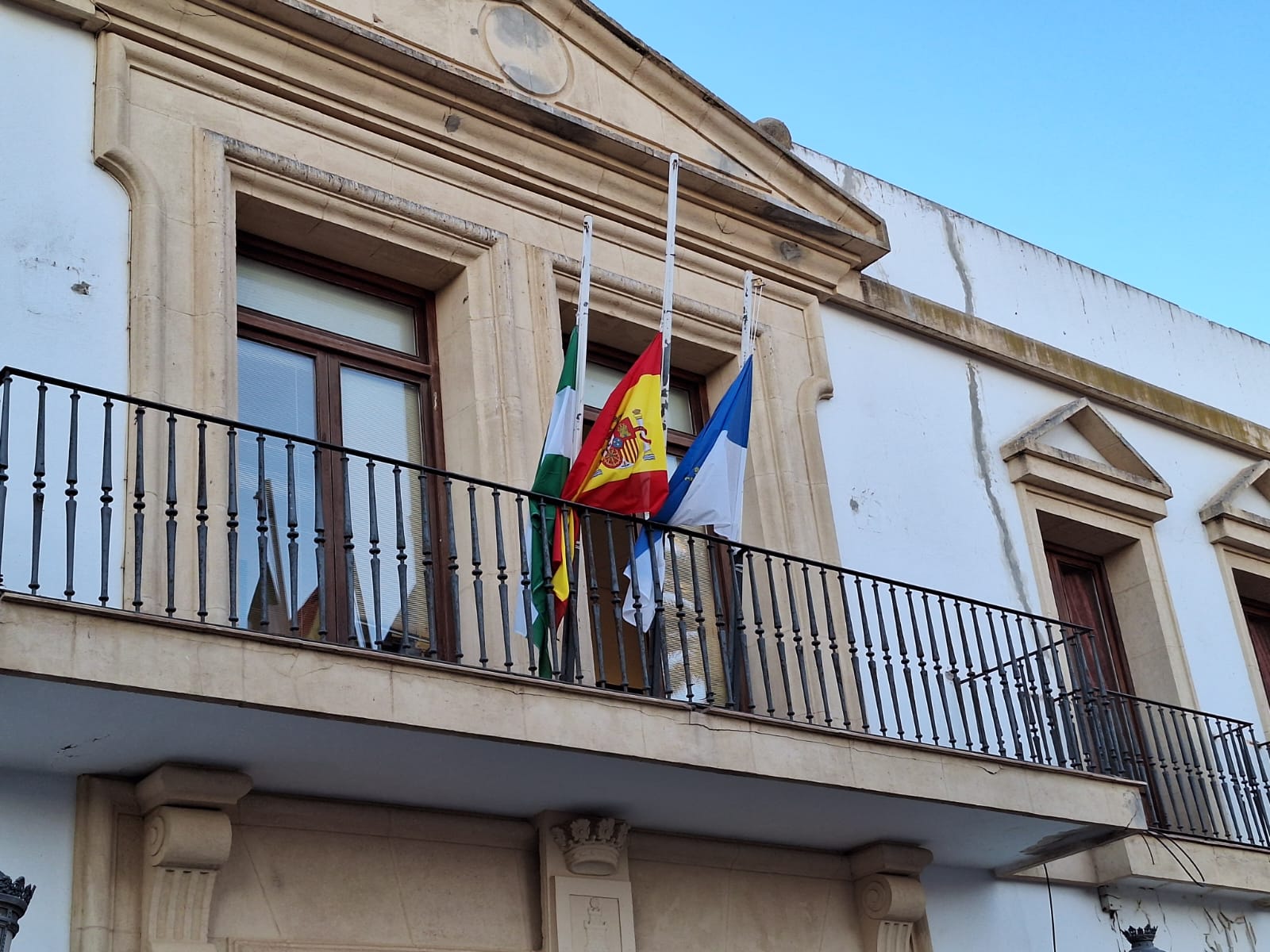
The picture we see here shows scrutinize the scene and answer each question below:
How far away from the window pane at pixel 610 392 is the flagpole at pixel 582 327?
1.84 ft

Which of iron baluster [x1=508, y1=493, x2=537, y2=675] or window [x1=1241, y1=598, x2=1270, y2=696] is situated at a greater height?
window [x1=1241, y1=598, x2=1270, y2=696]

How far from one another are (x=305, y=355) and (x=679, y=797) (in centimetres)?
263

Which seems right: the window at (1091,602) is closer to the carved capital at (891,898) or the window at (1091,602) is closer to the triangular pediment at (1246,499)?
the triangular pediment at (1246,499)

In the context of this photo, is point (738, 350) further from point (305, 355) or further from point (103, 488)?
point (103, 488)

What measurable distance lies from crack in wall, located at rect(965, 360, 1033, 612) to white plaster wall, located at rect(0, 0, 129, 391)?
5.28 meters

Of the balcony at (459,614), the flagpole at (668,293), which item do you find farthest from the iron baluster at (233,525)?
the flagpole at (668,293)

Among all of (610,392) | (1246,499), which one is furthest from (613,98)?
(1246,499)

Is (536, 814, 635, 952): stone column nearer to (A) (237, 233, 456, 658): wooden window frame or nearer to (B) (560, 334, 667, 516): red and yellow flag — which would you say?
(A) (237, 233, 456, 658): wooden window frame

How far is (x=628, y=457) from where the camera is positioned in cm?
739

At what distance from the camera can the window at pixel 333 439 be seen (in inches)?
274

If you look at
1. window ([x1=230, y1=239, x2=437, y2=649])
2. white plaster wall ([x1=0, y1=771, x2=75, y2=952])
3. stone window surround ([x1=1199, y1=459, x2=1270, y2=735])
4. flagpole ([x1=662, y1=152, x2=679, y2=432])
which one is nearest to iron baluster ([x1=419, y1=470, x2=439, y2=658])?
window ([x1=230, y1=239, x2=437, y2=649])

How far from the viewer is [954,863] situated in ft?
28.1

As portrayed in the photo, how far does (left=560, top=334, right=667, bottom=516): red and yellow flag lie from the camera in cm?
733

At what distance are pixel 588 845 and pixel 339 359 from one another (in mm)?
2522
